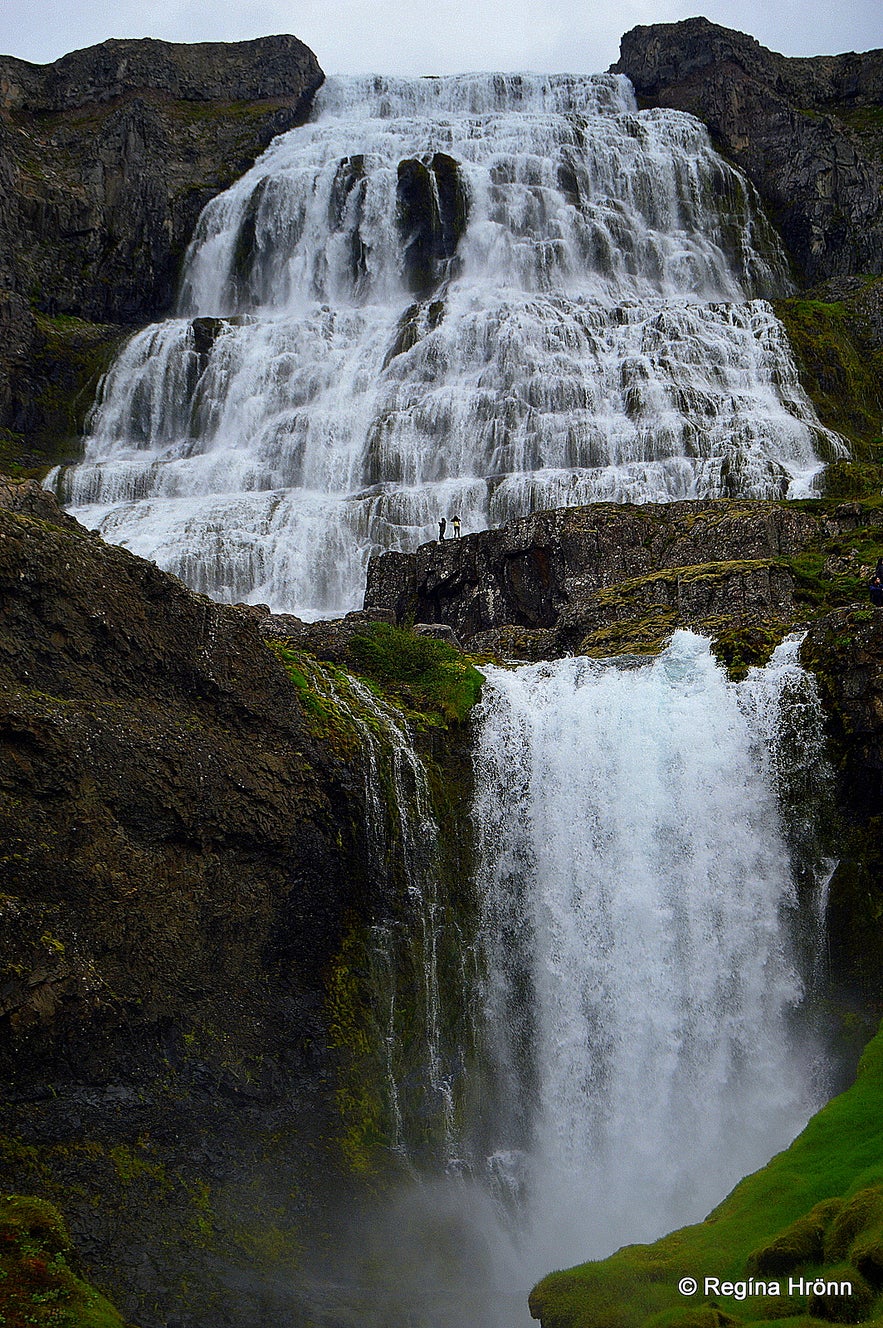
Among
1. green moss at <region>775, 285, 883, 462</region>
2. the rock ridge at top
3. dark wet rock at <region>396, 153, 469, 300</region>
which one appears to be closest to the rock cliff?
green moss at <region>775, 285, 883, 462</region>

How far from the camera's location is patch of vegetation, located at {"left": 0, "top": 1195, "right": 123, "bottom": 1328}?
365 inches

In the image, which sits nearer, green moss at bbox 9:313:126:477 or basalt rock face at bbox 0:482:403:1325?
basalt rock face at bbox 0:482:403:1325

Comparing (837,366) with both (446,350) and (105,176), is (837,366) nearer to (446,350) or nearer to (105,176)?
(446,350)

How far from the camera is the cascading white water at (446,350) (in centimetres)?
3522

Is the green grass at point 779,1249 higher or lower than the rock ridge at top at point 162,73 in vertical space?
lower

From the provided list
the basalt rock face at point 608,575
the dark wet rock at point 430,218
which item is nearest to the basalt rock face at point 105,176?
the dark wet rock at point 430,218

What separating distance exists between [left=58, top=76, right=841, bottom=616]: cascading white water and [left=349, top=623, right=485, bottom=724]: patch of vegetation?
11.5 metres

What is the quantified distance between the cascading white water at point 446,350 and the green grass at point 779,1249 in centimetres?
2362

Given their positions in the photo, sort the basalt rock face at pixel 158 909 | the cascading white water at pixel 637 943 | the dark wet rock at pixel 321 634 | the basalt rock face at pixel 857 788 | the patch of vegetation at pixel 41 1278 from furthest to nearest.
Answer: the dark wet rock at pixel 321 634, the basalt rock face at pixel 857 788, the cascading white water at pixel 637 943, the basalt rock face at pixel 158 909, the patch of vegetation at pixel 41 1278

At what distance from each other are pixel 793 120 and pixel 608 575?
43.7 metres

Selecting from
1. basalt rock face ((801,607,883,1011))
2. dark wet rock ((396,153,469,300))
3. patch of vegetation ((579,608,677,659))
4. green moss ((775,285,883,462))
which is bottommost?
basalt rock face ((801,607,883,1011))

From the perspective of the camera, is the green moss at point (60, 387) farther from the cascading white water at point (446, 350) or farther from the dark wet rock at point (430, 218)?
the dark wet rock at point (430, 218)

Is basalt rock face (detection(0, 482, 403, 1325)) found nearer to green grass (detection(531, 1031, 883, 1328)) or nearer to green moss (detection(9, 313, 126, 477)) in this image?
green grass (detection(531, 1031, 883, 1328))

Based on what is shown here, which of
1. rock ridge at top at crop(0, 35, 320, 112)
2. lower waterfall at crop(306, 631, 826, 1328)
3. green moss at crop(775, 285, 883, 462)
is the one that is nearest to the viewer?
lower waterfall at crop(306, 631, 826, 1328)
